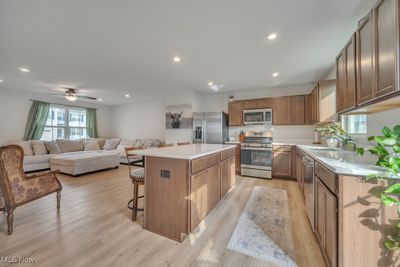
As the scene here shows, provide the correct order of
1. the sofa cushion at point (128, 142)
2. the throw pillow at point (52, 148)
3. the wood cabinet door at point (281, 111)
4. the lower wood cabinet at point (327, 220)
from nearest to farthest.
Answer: the lower wood cabinet at point (327, 220), the wood cabinet door at point (281, 111), the throw pillow at point (52, 148), the sofa cushion at point (128, 142)

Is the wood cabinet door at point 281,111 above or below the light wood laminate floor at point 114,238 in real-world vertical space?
above

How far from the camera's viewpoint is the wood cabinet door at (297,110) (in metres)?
4.30

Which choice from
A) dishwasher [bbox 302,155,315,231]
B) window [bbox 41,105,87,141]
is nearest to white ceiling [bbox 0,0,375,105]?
dishwasher [bbox 302,155,315,231]

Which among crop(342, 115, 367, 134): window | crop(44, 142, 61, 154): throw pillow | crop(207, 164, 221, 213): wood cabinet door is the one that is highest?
crop(342, 115, 367, 134): window

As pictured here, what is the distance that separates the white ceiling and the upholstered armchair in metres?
1.65

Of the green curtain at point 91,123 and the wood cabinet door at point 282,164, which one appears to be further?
the green curtain at point 91,123

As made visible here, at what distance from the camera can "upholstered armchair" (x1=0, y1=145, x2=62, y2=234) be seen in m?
1.91

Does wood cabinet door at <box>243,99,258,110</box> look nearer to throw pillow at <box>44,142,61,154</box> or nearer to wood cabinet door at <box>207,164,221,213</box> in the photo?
wood cabinet door at <box>207,164,221,213</box>

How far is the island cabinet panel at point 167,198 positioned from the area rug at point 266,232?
0.63 meters

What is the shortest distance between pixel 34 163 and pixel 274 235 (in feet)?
21.4

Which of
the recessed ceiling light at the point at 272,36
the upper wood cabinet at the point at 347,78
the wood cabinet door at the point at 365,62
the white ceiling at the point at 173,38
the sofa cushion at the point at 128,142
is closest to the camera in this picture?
the wood cabinet door at the point at 365,62

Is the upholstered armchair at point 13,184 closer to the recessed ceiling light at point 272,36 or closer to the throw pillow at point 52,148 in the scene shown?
the recessed ceiling light at point 272,36

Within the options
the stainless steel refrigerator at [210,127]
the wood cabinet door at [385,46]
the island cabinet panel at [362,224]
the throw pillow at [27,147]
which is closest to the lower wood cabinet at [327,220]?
the island cabinet panel at [362,224]

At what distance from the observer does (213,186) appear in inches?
99.0
